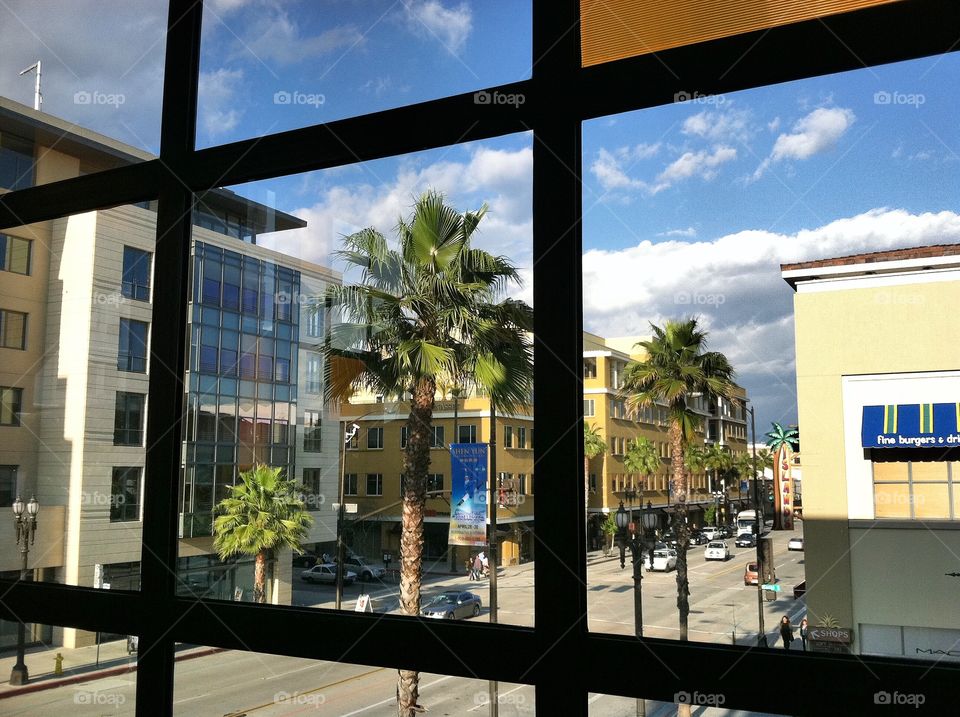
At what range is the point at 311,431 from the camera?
1702mm

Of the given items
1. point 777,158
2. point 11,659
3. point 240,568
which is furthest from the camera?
point 11,659

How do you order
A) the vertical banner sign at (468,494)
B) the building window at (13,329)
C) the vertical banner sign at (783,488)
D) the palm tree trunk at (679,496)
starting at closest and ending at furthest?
the vertical banner sign at (783,488) → the palm tree trunk at (679,496) → the vertical banner sign at (468,494) → the building window at (13,329)

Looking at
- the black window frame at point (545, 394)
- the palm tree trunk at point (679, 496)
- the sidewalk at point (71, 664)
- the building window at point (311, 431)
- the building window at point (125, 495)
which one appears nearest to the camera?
the black window frame at point (545, 394)

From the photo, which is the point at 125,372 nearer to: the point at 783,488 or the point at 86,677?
the point at 86,677

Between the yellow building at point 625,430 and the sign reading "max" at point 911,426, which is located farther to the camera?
the yellow building at point 625,430

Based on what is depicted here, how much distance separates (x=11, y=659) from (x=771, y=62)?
7.36 feet

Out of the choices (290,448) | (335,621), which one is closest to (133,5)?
(290,448)

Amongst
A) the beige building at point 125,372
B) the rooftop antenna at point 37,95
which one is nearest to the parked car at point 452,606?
the beige building at point 125,372

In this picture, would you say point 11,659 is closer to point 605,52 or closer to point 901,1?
point 605,52

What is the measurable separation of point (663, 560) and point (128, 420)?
54.6 inches

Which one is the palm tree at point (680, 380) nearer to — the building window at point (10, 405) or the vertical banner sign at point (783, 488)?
the vertical banner sign at point (783, 488)

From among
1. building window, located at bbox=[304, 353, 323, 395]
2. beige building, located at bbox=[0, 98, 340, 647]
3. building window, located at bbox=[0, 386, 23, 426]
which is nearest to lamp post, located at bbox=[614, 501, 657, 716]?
beige building, located at bbox=[0, 98, 340, 647]

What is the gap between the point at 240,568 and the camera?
1702 millimetres

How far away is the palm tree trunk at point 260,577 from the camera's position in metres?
1.66
